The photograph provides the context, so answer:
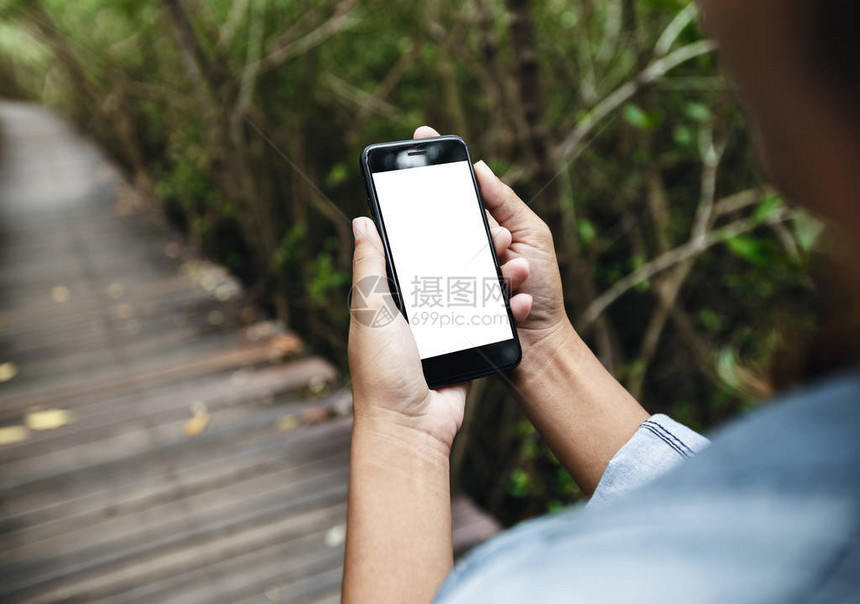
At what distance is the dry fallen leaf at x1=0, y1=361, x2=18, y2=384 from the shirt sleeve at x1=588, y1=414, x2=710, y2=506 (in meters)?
3.75

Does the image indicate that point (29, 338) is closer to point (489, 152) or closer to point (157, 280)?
point (157, 280)

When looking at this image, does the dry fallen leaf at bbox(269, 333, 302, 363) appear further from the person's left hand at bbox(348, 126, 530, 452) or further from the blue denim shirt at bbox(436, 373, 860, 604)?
the blue denim shirt at bbox(436, 373, 860, 604)

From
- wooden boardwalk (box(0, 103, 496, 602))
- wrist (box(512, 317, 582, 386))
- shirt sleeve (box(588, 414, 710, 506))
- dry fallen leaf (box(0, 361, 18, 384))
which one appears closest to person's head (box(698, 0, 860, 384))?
shirt sleeve (box(588, 414, 710, 506))

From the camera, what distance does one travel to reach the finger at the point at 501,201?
57.0 inches

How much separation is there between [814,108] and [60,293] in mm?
5349

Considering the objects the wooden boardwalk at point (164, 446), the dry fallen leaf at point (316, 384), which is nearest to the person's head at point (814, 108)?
the wooden boardwalk at point (164, 446)

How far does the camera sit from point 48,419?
3.09 m

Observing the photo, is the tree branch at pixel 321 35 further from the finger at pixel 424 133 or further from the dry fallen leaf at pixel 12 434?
the dry fallen leaf at pixel 12 434

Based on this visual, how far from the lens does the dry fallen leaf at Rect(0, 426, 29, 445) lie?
9.55 feet

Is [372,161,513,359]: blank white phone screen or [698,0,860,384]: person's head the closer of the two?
[698,0,860,384]: person's head

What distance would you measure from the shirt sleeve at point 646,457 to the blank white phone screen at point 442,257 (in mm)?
414

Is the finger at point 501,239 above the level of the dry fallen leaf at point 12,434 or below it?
above

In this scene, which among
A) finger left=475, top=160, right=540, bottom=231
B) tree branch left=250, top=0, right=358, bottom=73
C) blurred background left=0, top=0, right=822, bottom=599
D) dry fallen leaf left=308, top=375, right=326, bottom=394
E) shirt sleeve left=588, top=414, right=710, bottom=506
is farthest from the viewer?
tree branch left=250, top=0, right=358, bottom=73

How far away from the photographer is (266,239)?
470 centimetres
